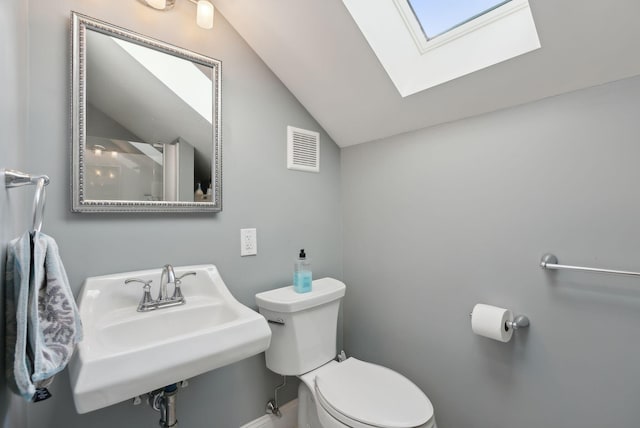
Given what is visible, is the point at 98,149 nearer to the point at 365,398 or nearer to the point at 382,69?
the point at 382,69

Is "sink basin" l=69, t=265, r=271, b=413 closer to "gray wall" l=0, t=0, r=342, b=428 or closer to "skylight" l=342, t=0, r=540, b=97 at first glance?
"gray wall" l=0, t=0, r=342, b=428

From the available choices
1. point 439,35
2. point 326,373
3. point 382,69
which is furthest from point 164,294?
point 439,35

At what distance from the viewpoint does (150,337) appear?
1072 mm

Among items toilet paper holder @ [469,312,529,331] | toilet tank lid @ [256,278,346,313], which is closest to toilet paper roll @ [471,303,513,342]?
toilet paper holder @ [469,312,529,331]

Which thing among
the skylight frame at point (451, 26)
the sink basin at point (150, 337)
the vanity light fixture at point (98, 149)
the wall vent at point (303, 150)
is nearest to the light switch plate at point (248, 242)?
the sink basin at point (150, 337)

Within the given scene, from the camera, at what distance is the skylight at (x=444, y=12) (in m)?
1.22

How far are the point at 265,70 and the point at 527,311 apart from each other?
1.67 m

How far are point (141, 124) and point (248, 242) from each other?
698mm

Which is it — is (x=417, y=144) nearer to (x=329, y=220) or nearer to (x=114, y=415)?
(x=329, y=220)

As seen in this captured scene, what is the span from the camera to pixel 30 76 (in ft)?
3.22

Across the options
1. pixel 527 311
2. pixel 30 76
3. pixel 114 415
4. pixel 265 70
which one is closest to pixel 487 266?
pixel 527 311

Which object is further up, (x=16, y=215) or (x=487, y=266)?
(x=16, y=215)

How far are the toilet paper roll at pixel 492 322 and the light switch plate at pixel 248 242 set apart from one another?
105 centimetres

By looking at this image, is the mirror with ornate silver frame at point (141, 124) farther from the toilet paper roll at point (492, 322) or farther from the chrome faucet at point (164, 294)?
the toilet paper roll at point (492, 322)
